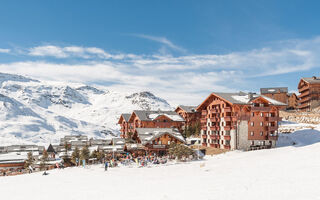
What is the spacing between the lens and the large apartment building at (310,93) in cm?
8894

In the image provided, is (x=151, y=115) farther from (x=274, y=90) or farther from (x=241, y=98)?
(x=274, y=90)

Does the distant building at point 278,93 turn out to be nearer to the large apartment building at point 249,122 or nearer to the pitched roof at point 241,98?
the pitched roof at point 241,98

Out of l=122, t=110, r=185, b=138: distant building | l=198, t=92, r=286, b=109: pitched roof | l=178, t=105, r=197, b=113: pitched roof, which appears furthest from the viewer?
l=178, t=105, r=197, b=113: pitched roof

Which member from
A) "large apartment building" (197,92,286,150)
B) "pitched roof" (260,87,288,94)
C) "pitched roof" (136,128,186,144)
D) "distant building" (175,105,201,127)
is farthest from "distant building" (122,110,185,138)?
"pitched roof" (260,87,288,94)

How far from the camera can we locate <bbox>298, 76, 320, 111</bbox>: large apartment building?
88.9 m

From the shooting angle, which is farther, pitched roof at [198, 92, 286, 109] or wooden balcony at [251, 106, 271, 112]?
pitched roof at [198, 92, 286, 109]

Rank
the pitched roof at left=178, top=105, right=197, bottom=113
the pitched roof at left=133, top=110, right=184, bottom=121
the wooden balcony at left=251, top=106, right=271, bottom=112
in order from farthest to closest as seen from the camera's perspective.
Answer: the pitched roof at left=178, top=105, right=197, bottom=113
the pitched roof at left=133, top=110, right=184, bottom=121
the wooden balcony at left=251, top=106, right=271, bottom=112

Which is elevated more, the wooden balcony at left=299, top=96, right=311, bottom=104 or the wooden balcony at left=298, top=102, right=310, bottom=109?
the wooden balcony at left=299, top=96, right=311, bottom=104

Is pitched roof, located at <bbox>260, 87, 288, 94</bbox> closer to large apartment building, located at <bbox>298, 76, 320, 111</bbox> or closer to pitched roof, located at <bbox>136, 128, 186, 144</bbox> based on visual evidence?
large apartment building, located at <bbox>298, 76, 320, 111</bbox>

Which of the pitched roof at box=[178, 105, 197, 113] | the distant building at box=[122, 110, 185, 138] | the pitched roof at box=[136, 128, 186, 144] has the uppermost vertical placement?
the pitched roof at box=[178, 105, 197, 113]

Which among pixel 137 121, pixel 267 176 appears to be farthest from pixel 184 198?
pixel 137 121

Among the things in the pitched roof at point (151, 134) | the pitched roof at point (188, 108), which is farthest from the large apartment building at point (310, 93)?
the pitched roof at point (151, 134)

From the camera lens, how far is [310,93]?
90.2 metres

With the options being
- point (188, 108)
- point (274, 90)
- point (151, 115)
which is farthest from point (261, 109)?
point (274, 90)
